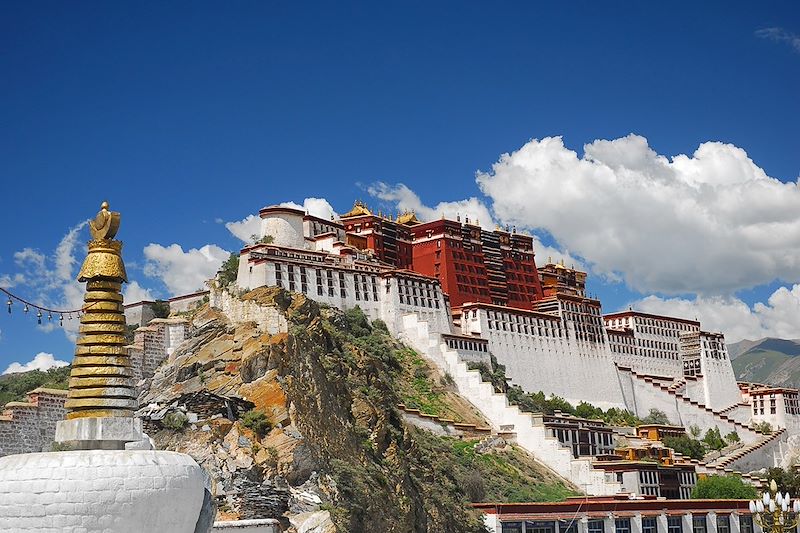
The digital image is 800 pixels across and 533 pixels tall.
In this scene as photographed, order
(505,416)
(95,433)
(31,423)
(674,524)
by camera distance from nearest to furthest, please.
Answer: (95,433) < (31,423) < (674,524) < (505,416)

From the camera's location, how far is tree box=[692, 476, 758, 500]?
5333cm

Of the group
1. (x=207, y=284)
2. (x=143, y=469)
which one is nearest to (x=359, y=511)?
(x=143, y=469)

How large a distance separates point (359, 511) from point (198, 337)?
16197 millimetres

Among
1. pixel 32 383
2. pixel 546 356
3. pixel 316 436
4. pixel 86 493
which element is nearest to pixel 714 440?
pixel 546 356

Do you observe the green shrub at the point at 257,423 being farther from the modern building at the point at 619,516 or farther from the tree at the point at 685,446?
the tree at the point at 685,446

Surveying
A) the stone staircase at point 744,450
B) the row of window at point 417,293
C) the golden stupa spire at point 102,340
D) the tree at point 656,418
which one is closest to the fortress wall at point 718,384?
the stone staircase at point 744,450

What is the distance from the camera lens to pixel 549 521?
39188mm

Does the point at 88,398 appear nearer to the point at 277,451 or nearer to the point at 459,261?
the point at 277,451

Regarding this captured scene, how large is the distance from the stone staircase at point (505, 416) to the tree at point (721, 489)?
561 cm

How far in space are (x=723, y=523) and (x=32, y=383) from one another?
110ft

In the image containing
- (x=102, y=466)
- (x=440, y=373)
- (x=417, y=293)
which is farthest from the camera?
(x=417, y=293)

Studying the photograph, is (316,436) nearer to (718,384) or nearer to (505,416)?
(505,416)

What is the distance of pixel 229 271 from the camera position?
2287 inches

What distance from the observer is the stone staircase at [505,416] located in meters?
52.1
